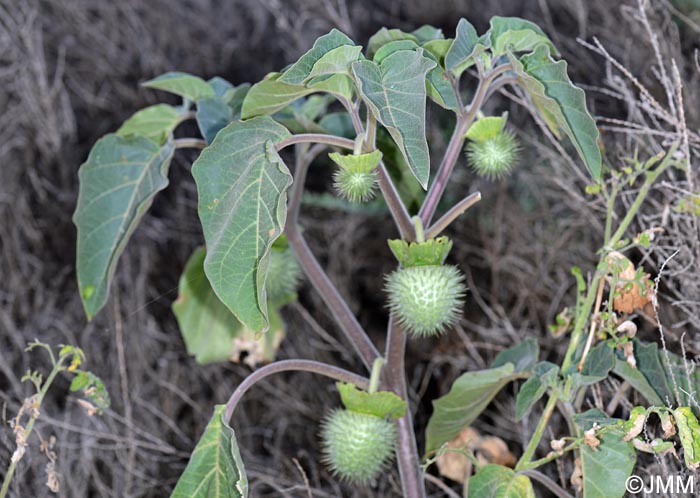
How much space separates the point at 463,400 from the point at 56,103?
1747 mm

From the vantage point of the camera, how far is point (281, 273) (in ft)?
4.11

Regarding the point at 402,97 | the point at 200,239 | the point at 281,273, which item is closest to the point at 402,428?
the point at 281,273

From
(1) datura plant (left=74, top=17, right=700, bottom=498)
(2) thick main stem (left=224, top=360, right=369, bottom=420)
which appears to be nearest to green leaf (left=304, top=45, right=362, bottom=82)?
(1) datura plant (left=74, top=17, right=700, bottom=498)

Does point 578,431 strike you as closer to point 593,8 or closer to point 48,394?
point 48,394

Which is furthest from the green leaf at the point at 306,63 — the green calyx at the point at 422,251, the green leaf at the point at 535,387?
the green leaf at the point at 535,387

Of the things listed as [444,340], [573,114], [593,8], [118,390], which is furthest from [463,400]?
[593,8]

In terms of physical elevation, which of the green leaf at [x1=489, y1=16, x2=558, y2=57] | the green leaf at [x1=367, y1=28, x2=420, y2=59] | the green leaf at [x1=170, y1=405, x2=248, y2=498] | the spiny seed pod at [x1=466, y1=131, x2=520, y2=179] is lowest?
the green leaf at [x1=170, y1=405, x2=248, y2=498]

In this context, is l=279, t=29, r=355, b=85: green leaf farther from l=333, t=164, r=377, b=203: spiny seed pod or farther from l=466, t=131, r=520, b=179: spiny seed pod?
l=466, t=131, r=520, b=179: spiny seed pod

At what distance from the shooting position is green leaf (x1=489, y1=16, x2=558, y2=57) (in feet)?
3.16

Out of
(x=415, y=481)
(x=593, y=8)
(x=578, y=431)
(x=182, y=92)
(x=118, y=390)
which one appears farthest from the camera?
(x=593, y=8)

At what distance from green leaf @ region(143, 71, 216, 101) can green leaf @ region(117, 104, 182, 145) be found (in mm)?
29

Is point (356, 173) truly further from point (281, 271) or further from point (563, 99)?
point (281, 271)

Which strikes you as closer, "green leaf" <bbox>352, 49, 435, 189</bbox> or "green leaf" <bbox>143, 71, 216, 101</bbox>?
"green leaf" <bbox>352, 49, 435, 189</bbox>

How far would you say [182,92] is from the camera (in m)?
1.22
